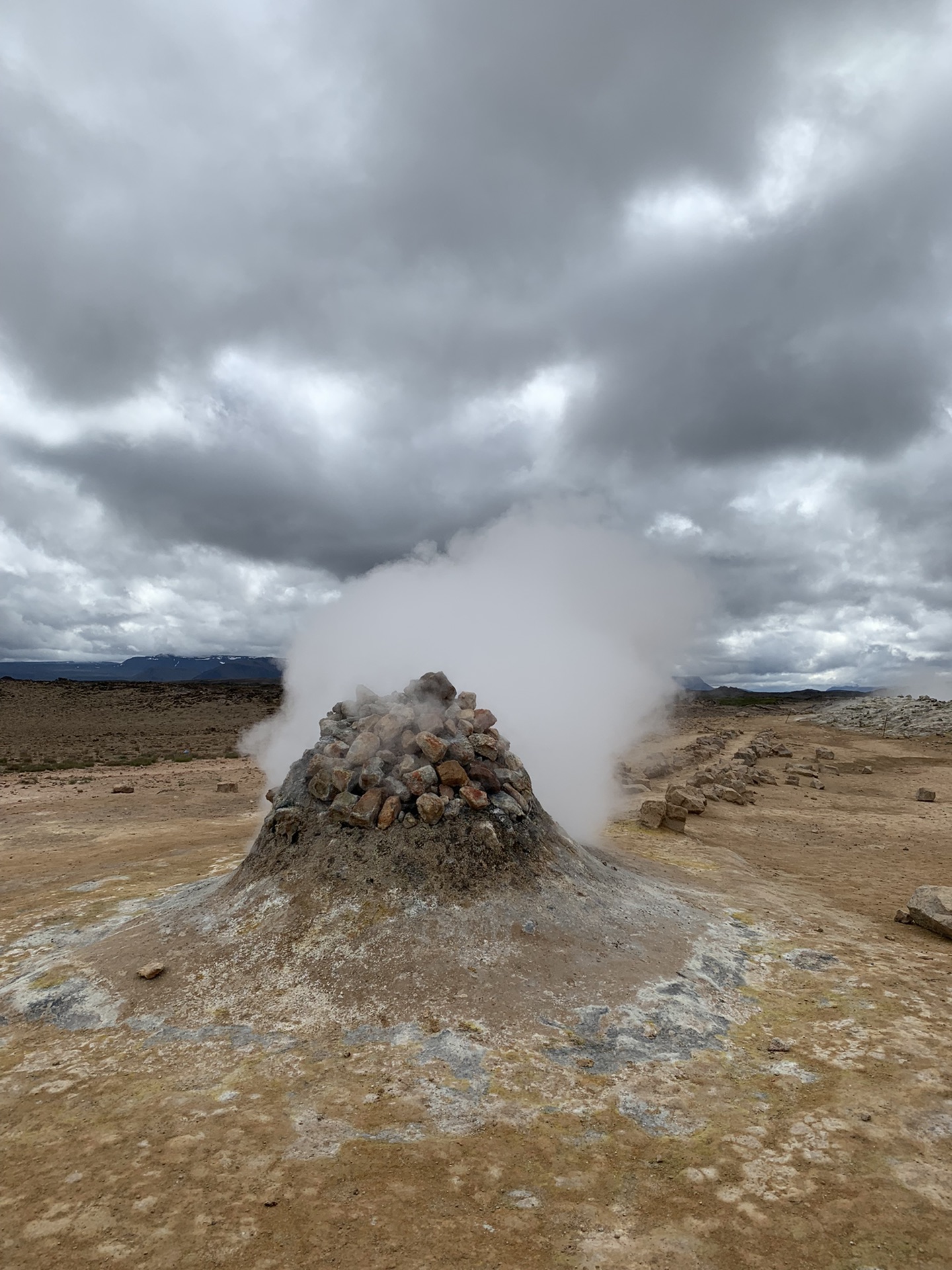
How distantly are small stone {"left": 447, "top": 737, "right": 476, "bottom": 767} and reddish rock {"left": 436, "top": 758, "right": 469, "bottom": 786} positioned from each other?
0.44 ft

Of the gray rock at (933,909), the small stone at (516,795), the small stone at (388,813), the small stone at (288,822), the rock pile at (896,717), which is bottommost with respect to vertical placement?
the gray rock at (933,909)

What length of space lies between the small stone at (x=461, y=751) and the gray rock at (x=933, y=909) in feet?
18.6

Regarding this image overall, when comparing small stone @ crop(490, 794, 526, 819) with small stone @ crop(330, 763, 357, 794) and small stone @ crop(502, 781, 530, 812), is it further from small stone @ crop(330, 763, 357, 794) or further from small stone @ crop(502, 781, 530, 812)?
small stone @ crop(330, 763, 357, 794)

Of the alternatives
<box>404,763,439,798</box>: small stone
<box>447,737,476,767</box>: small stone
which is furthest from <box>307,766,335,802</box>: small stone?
<box>447,737,476,767</box>: small stone

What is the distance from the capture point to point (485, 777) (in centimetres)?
766

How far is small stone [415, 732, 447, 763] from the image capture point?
295 inches

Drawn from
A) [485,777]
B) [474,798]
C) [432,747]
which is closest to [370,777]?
[432,747]

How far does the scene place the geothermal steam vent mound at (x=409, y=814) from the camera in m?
6.83

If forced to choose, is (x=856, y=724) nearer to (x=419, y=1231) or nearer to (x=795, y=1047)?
(x=795, y=1047)

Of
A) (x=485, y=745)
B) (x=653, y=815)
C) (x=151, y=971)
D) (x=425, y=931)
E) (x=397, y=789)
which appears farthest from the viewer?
(x=653, y=815)

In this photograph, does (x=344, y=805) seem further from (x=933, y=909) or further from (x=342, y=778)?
(x=933, y=909)

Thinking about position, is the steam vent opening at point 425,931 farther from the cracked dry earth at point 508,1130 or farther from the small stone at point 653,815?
the small stone at point 653,815

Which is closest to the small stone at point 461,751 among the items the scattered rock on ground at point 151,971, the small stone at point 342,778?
the small stone at point 342,778

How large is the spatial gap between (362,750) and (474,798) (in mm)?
1468
